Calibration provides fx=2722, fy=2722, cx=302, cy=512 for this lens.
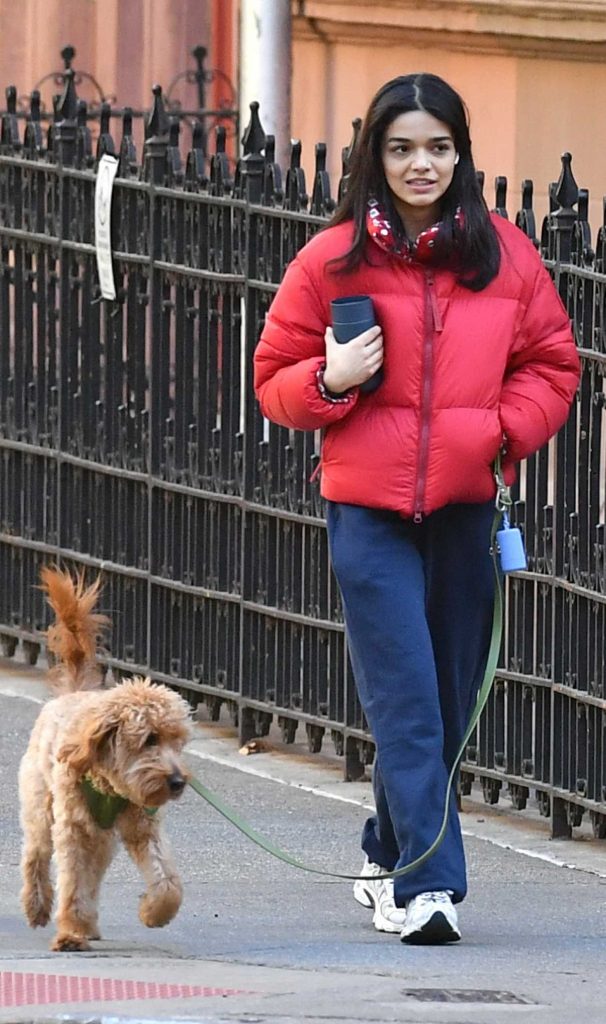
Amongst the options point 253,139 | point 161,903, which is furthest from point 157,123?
point 161,903

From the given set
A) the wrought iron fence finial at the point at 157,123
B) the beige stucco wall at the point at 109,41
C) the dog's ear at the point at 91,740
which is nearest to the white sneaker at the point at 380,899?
the dog's ear at the point at 91,740

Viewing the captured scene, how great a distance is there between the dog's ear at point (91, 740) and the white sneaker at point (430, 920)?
0.86m

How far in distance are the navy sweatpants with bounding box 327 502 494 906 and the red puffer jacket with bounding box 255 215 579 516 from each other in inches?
4.4

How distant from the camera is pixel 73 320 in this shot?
33.3 ft

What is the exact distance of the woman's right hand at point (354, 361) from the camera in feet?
20.6

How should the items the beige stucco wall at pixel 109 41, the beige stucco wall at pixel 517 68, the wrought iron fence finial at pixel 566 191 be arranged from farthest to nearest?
the beige stucco wall at pixel 109 41 < the beige stucco wall at pixel 517 68 < the wrought iron fence finial at pixel 566 191

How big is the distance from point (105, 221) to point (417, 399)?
3.58 meters

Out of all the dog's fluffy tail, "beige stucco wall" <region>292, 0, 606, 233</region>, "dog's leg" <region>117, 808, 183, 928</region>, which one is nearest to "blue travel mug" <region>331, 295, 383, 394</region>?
the dog's fluffy tail

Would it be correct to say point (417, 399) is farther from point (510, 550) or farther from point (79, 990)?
point (79, 990)

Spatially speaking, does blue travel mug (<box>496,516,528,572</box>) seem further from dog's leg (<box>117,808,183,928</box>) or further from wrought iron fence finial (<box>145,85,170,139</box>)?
wrought iron fence finial (<box>145,85,170,139</box>)

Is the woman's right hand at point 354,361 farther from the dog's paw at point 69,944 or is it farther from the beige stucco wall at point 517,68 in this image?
the beige stucco wall at point 517,68

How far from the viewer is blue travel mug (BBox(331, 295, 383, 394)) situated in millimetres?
6328

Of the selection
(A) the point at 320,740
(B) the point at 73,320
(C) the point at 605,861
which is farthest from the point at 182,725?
(B) the point at 73,320

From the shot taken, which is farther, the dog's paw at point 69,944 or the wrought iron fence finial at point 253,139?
the wrought iron fence finial at point 253,139
